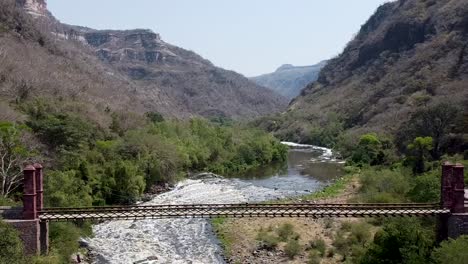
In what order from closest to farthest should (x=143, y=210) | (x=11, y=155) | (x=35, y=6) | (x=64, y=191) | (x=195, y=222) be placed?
1. (x=143, y=210)
2. (x=64, y=191)
3. (x=11, y=155)
4. (x=195, y=222)
5. (x=35, y=6)

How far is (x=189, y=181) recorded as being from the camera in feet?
189

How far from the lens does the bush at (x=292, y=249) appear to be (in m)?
28.9

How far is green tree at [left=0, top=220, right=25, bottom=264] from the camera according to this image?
20.0m

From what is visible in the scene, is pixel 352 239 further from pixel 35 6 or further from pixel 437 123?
pixel 35 6

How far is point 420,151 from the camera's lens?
51844 millimetres

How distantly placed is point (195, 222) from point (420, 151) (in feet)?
83.6

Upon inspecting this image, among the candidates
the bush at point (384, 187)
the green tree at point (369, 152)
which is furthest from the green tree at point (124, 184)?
the green tree at point (369, 152)

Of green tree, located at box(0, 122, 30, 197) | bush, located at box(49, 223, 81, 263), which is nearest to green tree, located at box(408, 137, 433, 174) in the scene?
bush, located at box(49, 223, 81, 263)

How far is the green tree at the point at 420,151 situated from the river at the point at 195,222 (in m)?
9.39

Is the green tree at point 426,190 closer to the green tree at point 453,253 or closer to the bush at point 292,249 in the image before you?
the bush at point 292,249

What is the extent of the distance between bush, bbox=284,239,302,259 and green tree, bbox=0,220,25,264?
13.8 m

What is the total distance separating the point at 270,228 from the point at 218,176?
99.1ft

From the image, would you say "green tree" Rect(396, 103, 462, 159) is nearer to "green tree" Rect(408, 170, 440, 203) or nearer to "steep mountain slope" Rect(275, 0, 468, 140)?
"steep mountain slope" Rect(275, 0, 468, 140)

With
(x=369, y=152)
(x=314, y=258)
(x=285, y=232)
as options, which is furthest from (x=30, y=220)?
(x=369, y=152)
